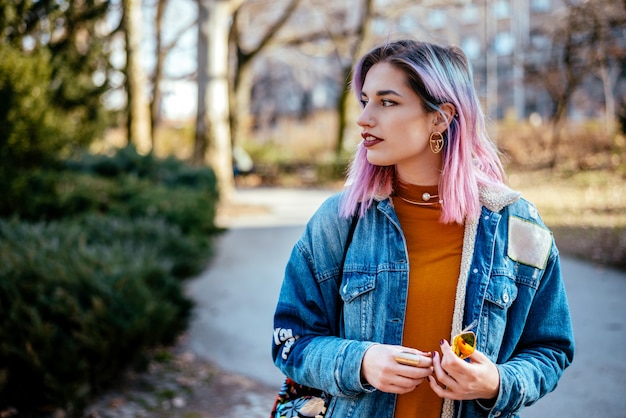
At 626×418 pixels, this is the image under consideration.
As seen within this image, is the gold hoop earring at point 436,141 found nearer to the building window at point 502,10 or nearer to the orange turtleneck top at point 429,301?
the orange turtleneck top at point 429,301

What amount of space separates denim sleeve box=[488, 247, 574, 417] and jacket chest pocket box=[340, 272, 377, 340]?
16.6 inches

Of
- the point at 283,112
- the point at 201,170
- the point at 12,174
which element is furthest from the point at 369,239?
the point at 283,112

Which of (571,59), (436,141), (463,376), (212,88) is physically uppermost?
(571,59)

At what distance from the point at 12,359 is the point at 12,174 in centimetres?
408

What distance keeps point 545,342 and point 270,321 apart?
203 inches

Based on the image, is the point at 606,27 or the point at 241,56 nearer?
the point at 606,27

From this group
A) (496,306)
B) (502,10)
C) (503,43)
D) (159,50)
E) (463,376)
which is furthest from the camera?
(503,43)

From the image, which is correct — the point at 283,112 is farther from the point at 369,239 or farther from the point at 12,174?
Answer: the point at 369,239

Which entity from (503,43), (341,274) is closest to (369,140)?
(341,274)

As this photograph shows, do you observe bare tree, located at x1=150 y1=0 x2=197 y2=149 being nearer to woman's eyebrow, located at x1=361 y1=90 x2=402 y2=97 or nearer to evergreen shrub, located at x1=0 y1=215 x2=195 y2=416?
evergreen shrub, located at x1=0 y1=215 x2=195 y2=416

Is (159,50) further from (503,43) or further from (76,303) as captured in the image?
(503,43)

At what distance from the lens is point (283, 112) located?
193ft

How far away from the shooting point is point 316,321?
6.38 feet

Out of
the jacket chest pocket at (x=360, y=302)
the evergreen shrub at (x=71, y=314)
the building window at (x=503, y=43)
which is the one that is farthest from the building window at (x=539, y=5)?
the jacket chest pocket at (x=360, y=302)
